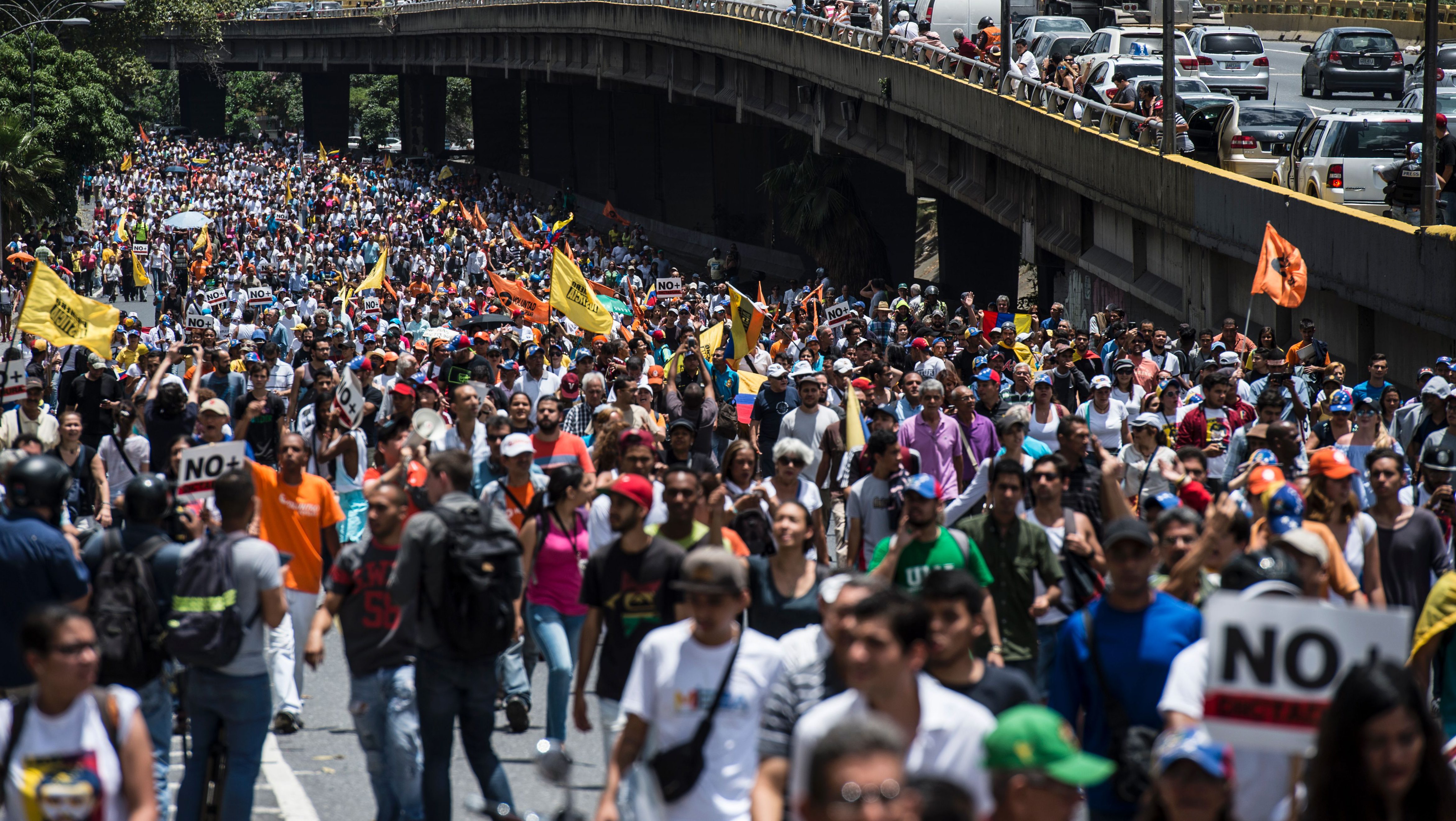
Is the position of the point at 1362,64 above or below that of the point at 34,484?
above

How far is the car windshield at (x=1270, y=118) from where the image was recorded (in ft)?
91.4

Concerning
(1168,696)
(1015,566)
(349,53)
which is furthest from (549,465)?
(349,53)

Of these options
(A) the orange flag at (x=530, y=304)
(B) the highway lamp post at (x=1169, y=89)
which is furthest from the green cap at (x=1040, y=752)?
(B) the highway lamp post at (x=1169, y=89)

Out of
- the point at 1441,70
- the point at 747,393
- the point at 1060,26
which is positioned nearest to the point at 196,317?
the point at 747,393

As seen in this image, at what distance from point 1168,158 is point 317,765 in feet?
63.1

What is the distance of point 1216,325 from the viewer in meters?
24.8

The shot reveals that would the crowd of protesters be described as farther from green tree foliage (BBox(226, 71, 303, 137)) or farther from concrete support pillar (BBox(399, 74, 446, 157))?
green tree foliage (BBox(226, 71, 303, 137))

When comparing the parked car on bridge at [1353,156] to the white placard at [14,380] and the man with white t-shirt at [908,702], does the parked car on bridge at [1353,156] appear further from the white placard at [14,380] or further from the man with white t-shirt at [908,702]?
the man with white t-shirt at [908,702]

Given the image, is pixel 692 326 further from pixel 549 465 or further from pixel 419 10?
pixel 419 10

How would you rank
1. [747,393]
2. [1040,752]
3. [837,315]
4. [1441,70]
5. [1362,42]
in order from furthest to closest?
1. [1362,42]
2. [1441,70]
3. [837,315]
4. [747,393]
5. [1040,752]

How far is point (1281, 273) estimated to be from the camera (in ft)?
59.8

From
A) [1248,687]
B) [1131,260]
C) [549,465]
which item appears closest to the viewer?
[1248,687]

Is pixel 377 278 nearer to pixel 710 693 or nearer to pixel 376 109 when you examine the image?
pixel 710 693

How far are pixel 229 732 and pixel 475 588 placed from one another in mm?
1104
